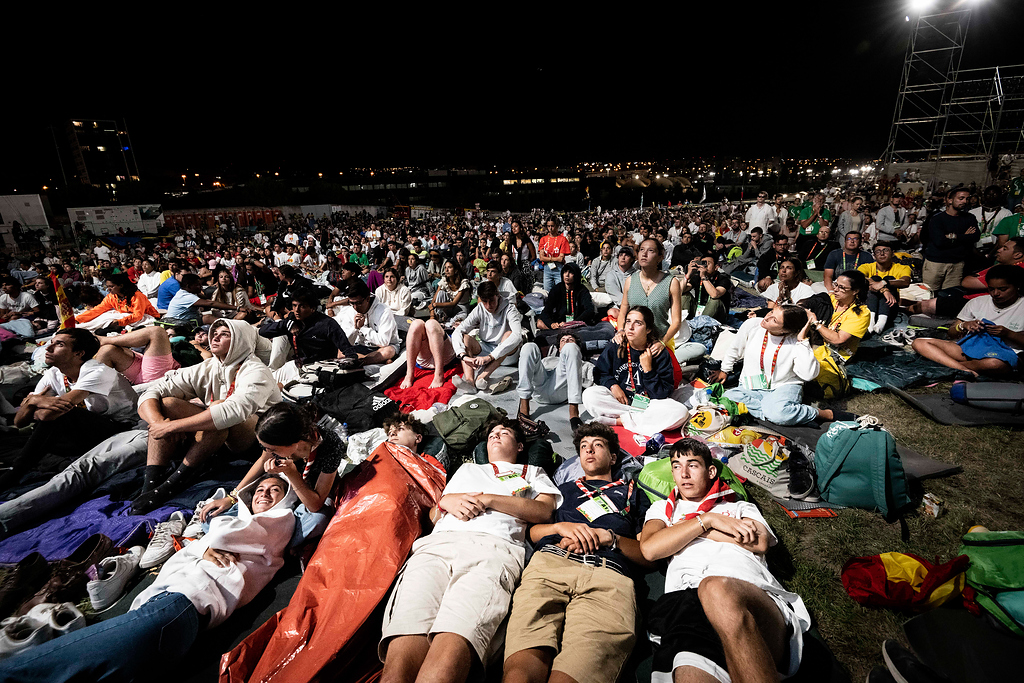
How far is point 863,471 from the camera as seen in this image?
2684 millimetres

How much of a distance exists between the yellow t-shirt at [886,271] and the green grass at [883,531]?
3431mm

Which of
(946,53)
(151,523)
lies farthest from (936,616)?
(946,53)

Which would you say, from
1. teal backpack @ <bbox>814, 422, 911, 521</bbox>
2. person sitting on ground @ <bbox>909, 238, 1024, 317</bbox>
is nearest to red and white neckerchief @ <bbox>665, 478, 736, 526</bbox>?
teal backpack @ <bbox>814, 422, 911, 521</bbox>

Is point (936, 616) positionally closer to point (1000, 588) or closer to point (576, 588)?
point (1000, 588)

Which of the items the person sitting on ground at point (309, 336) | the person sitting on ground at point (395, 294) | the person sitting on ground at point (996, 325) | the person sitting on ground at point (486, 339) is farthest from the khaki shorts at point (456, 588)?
the person sitting on ground at point (395, 294)

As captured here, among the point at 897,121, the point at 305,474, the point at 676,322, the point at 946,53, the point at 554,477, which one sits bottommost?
the point at 554,477

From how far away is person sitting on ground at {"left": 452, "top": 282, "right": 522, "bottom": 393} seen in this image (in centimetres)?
489

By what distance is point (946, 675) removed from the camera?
1.72m

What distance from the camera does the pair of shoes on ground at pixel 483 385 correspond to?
15.9ft

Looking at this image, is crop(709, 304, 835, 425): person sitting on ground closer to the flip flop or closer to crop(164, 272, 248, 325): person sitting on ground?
the flip flop

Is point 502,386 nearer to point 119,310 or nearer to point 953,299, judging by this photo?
point 953,299

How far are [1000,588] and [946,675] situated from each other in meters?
0.64

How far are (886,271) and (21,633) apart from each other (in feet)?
31.4

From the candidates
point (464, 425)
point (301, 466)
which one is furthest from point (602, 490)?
point (301, 466)
